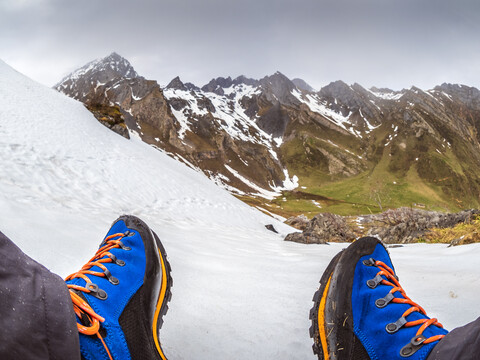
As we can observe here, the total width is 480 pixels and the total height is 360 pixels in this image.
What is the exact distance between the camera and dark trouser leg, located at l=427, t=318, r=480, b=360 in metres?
1.40

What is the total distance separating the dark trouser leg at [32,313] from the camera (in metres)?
1.07

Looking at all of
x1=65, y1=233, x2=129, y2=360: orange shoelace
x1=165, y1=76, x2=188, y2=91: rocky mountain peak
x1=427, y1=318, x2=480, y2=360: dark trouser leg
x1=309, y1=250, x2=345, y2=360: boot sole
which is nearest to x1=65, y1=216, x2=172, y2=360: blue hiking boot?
x1=65, y1=233, x2=129, y2=360: orange shoelace

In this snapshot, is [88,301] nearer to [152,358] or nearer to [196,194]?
[152,358]

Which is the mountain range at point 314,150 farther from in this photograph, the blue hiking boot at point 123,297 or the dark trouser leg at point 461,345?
the dark trouser leg at point 461,345

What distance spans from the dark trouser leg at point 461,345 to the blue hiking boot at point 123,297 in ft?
5.77

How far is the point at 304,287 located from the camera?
334 centimetres

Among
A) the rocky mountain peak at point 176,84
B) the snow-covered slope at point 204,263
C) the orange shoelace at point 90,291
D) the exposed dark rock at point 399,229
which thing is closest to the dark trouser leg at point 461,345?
the snow-covered slope at point 204,263

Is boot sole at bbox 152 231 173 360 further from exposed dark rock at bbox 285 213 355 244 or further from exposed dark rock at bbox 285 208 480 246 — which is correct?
exposed dark rock at bbox 285 213 355 244

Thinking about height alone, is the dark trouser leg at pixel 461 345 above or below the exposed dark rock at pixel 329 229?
above

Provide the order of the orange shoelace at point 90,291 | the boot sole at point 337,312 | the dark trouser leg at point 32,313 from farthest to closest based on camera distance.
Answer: the boot sole at point 337,312 → the orange shoelace at point 90,291 → the dark trouser leg at point 32,313

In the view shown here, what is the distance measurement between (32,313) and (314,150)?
462ft

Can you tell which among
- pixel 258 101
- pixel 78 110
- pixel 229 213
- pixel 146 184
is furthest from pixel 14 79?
pixel 258 101

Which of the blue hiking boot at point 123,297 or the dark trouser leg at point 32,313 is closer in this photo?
the dark trouser leg at point 32,313

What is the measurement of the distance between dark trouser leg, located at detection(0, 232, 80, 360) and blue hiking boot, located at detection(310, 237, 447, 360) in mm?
1796
